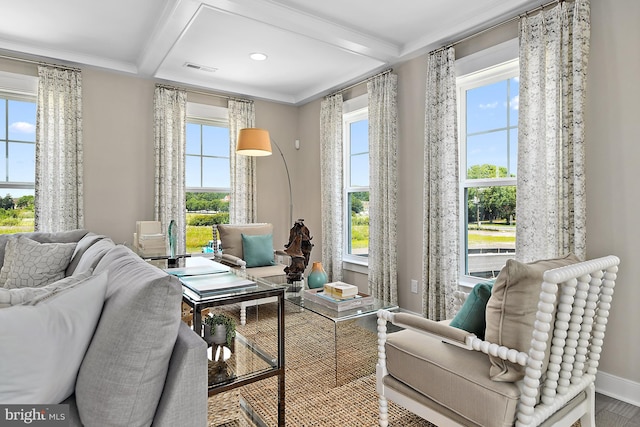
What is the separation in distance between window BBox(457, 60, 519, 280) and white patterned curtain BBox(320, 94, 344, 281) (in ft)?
5.38

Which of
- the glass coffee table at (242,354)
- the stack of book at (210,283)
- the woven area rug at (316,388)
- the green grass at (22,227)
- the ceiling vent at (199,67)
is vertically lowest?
the woven area rug at (316,388)

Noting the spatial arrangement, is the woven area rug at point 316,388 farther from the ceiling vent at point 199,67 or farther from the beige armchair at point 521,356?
the ceiling vent at point 199,67

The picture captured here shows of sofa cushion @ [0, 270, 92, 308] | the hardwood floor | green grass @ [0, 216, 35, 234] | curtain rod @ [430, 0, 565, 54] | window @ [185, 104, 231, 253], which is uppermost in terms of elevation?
curtain rod @ [430, 0, 565, 54]

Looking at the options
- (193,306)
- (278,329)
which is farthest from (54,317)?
(278,329)

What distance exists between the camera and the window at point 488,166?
304 centimetres

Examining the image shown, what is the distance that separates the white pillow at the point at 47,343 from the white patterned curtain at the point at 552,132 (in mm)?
2685

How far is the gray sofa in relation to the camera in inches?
43.4

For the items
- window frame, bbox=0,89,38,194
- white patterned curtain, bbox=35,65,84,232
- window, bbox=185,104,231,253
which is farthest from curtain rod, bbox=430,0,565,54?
window frame, bbox=0,89,38,194

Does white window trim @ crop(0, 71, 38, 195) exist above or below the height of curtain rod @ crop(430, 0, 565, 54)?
below

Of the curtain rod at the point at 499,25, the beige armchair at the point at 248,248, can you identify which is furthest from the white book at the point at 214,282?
the curtain rod at the point at 499,25

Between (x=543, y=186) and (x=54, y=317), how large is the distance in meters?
2.85

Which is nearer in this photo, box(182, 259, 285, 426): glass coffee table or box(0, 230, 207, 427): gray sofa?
box(0, 230, 207, 427): gray sofa

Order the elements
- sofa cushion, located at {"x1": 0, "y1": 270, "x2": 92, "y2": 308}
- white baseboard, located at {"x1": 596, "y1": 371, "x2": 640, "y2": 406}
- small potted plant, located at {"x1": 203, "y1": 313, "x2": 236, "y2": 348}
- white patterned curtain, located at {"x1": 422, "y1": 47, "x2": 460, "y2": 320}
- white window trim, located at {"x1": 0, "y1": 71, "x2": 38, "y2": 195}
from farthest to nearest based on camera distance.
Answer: white window trim, located at {"x1": 0, "y1": 71, "x2": 38, "y2": 195}
white patterned curtain, located at {"x1": 422, "y1": 47, "x2": 460, "y2": 320}
white baseboard, located at {"x1": 596, "y1": 371, "x2": 640, "y2": 406}
small potted plant, located at {"x1": 203, "y1": 313, "x2": 236, "y2": 348}
sofa cushion, located at {"x1": 0, "y1": 270, "x2": 92, "y2": 308}

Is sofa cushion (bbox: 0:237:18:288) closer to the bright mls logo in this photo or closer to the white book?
the white book
